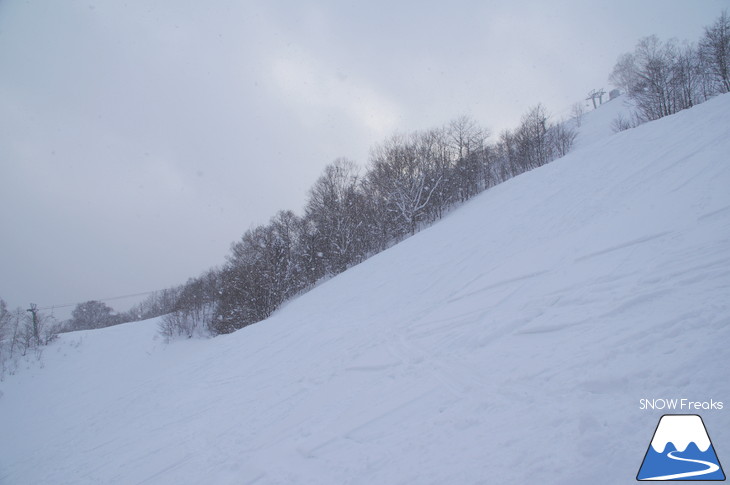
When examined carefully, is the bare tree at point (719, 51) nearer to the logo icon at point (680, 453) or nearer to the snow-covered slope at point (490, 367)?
the snow-covered slope at point (490, 367)

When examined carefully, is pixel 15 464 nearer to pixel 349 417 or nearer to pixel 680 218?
pixel 349 417

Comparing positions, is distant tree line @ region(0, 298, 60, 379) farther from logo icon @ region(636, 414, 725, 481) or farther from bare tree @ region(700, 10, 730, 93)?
bare tree @ region(700, 10, 730, 93)

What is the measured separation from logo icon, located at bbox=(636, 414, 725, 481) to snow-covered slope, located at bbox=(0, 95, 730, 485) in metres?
0.08

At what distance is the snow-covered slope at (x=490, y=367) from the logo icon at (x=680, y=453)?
8cm

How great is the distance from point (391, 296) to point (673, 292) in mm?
8954

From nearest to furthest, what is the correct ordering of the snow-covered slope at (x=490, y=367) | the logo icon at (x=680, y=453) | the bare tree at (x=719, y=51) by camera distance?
the logo icon at (x=680, y=453)
the snow-covered slope at (x=490, y=367)
the bare tree at (x=719, y=51)

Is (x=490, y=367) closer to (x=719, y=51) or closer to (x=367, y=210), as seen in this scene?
(x=367, y=210)

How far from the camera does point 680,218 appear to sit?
681cm

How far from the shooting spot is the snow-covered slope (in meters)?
3.08

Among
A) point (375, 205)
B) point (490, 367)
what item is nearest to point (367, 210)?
point (375, 205)

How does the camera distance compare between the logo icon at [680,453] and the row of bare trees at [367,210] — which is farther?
the row of bare trees at [367,210]


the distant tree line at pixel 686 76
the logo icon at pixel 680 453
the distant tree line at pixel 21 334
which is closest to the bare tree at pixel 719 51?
the distant tree line at pixel 686 76

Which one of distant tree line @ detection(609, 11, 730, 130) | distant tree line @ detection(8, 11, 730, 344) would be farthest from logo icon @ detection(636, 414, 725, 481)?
distant tree line @ detection(609, 11, 730, 130)

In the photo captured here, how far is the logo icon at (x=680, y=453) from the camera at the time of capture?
217cm
